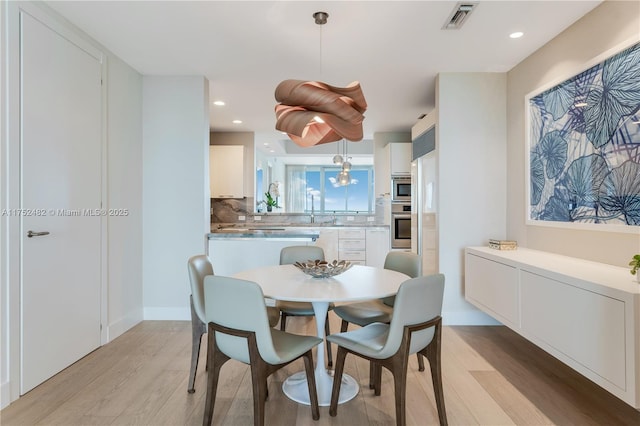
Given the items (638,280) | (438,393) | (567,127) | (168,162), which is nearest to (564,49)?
(567,127)

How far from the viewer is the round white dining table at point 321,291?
6.06ft

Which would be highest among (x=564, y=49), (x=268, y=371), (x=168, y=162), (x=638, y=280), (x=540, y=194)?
(x=564, y=49)

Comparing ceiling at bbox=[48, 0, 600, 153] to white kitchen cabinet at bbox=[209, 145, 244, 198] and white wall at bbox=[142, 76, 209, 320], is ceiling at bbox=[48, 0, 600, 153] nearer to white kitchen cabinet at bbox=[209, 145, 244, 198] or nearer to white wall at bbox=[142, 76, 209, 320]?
white wall at bbox=[142, 76, 209, 320]

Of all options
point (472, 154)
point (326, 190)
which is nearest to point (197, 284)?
point (472, 154)

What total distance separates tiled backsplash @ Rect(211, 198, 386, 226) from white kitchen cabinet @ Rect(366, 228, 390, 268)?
2.71 feet

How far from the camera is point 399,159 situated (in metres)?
5.93

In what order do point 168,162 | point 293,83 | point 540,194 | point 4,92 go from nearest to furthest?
point 293,83 < point 4,92 < point 540,194 < point 168,162

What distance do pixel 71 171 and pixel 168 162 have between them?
3.44ft

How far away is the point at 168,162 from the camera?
11.9 ft

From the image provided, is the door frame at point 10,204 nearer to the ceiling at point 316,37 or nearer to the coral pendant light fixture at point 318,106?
the ceiling at point 316,37

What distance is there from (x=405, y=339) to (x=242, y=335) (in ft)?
2.53

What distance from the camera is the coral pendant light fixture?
196 cm

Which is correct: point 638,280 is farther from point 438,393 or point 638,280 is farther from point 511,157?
point 511,157

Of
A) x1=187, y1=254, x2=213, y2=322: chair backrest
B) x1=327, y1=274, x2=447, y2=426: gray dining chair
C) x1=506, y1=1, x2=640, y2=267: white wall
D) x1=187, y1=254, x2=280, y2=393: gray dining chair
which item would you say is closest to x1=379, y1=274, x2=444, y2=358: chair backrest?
x1=327, y1=274, x2=447, y2=426: gray dining chair
